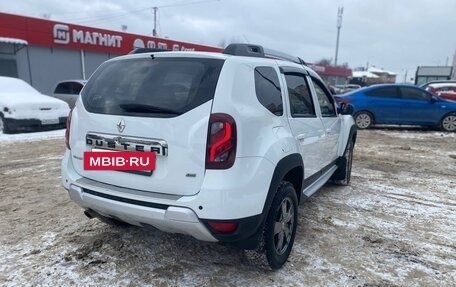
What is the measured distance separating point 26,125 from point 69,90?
12.7 feet

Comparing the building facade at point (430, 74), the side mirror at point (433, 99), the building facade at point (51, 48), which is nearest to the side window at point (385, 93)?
the side mirror at point (433, 99)

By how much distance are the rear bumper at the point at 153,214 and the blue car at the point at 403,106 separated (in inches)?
400

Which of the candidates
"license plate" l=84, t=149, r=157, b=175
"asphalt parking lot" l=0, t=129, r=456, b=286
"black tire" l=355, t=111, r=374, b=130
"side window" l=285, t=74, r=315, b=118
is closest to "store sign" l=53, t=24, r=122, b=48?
"black tire" l=355, t=111, r=374, b=130

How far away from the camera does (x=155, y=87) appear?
113 inches

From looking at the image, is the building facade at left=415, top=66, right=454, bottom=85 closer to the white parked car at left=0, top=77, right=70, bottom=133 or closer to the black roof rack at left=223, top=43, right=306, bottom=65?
the white parked car at left=0, top=77, right=70, bottom=133

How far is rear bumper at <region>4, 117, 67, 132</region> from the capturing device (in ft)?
31.6

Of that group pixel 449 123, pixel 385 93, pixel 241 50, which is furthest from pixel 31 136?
pixel 449 123

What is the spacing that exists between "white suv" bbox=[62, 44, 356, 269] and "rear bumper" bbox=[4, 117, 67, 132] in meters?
7.50

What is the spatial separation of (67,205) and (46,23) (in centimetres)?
1651

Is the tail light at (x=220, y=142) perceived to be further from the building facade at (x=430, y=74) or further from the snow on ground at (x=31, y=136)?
the building facade at (x=430, y=74)

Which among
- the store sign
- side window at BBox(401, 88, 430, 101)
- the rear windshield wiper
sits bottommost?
side window at BBox(401, 88, 430, 101)

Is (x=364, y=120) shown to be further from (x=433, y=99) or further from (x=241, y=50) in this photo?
(x=241, y=50)

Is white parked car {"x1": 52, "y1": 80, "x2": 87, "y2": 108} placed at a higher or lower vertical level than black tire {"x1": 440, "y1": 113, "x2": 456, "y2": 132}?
higher

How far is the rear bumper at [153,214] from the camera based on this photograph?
101 inches
